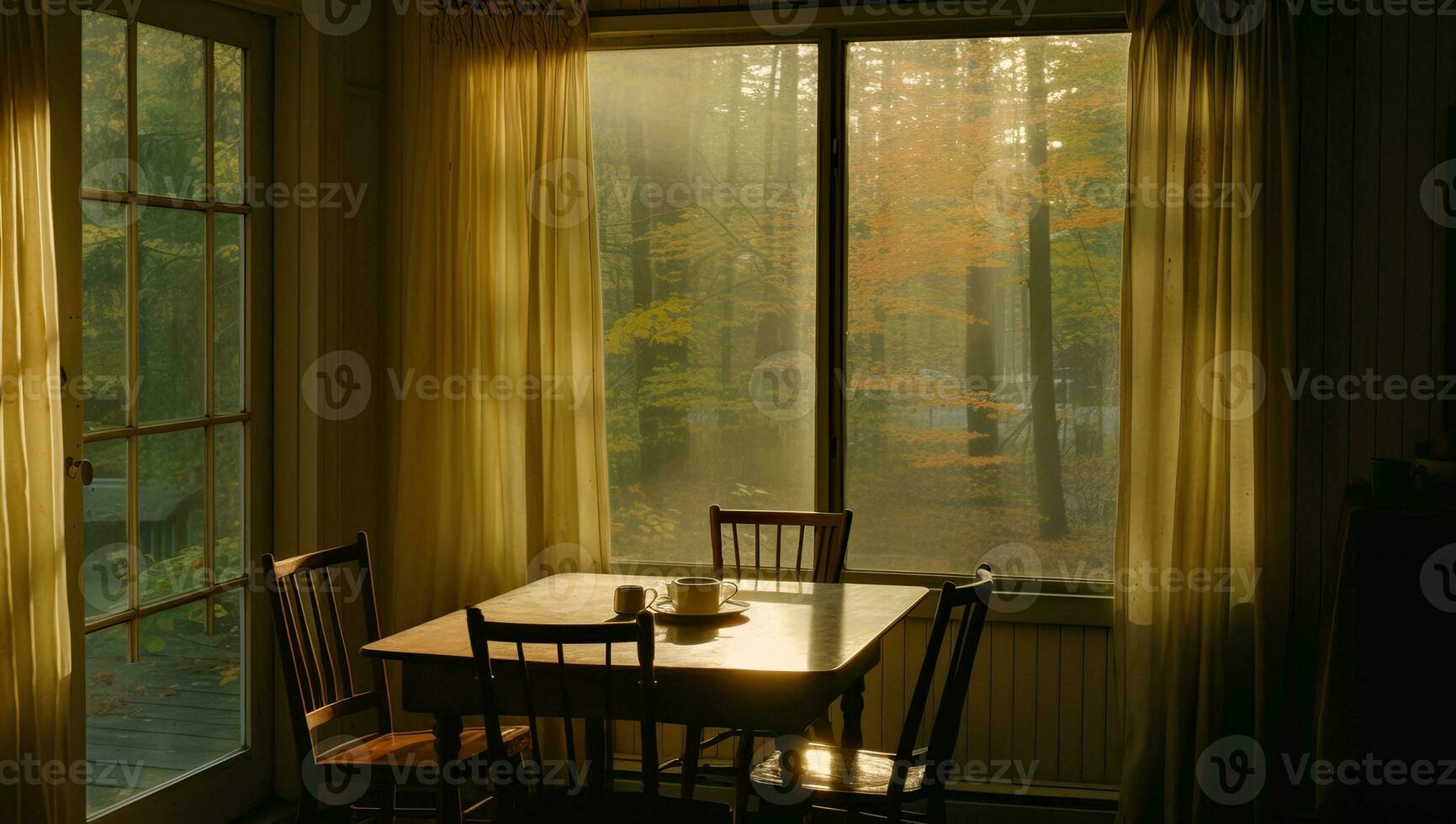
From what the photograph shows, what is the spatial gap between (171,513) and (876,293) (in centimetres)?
216

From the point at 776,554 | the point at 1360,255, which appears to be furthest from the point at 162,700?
the point at 1360,255

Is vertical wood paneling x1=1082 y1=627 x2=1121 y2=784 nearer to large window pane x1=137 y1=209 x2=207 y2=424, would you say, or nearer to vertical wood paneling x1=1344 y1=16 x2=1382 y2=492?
vertical wood paneling x1=1344 y1=16 x2=1382 y2=492

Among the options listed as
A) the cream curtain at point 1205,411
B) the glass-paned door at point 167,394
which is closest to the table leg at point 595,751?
the glass-paned door at point 167,394

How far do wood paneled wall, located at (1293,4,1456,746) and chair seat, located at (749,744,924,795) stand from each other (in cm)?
136

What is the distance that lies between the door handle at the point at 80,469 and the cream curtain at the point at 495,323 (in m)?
1.13

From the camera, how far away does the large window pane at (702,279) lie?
3.89 meters

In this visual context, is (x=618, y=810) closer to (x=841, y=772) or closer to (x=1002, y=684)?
(x=841, y=772)

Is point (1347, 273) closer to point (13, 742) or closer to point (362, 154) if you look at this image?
point (362, 154)

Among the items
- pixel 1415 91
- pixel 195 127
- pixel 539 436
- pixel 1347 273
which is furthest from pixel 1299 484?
pixel 195 127

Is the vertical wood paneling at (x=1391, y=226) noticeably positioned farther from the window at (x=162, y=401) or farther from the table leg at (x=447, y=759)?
the window at (x=162, y=401)

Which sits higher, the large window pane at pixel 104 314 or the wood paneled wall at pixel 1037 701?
the large window pane at pixel 104 314

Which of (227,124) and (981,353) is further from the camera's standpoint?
(981,353)

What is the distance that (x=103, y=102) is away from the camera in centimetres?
304

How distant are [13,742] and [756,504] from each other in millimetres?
2163
